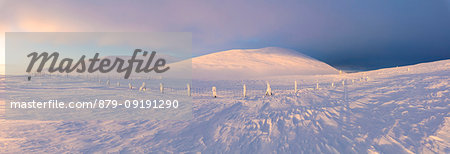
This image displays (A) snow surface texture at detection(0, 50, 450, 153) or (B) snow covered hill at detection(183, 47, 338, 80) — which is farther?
(B) snow covered hill at detection(183, 47, 338, 80)

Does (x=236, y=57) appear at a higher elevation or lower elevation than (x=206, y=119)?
higher

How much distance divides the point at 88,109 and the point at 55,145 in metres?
6.54

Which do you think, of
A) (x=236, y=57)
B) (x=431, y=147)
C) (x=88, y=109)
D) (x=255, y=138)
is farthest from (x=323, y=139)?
(x=236, y=57)

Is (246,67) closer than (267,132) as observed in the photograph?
No

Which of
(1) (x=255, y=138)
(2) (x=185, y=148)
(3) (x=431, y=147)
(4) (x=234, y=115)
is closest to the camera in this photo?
(3) (x=431, y=147)

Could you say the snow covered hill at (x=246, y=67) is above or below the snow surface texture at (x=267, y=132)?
above

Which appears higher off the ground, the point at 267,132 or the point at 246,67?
the point at 246,67

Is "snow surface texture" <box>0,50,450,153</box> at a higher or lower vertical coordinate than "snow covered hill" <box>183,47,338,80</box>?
lower

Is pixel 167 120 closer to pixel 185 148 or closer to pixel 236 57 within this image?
pixel 185 148

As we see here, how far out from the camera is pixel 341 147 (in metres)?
7.12

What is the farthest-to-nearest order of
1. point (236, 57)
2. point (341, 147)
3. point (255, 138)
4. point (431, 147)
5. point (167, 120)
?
point (236, 57) → point (167, 120) → point (255, 138) → point (341, 147) → point (431, 147)

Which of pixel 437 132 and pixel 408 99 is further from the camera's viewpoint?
pixel 408 99

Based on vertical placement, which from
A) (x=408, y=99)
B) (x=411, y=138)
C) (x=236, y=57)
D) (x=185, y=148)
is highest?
(x=236, y=57)

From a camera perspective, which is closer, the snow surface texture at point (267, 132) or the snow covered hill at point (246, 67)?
the snow surface texture at point (267, 132)
